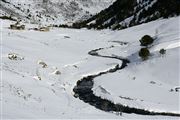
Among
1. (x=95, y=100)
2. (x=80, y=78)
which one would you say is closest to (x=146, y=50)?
→ (x=80, y=78)

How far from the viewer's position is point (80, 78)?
3656cm

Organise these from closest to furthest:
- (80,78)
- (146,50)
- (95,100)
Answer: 1. (95,100)
2. (80,78)
3. (146,50)

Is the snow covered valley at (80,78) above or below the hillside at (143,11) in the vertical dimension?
below

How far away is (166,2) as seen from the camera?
88.1 metres

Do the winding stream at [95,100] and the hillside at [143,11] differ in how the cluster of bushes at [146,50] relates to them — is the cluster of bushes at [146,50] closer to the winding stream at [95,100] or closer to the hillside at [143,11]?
the winding stream at [95,100]

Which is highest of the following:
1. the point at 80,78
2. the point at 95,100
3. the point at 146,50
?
the point at 146,50

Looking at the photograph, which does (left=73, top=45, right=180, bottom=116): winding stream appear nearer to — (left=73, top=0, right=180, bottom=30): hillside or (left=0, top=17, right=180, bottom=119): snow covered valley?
(left=0, top=17, right=180, bottom=119): snow covered valley

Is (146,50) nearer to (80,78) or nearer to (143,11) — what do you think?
(80,78)

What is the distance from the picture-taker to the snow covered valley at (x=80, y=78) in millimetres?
22062

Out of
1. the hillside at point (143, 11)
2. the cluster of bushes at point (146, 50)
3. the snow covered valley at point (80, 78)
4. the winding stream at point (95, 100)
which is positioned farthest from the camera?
the hillside at point (143, 11)

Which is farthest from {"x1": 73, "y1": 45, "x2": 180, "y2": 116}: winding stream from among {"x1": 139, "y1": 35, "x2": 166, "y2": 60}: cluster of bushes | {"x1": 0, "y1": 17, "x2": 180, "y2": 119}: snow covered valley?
{"x1": 139, "y1": 35, "x2": 166, "y2": 60}: cluster of bushes

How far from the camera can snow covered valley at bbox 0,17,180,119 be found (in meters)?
22.1

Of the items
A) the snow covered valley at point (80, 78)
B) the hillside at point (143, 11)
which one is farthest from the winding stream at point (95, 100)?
the hillside at point (143, 11)

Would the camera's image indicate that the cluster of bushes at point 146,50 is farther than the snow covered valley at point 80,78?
Yes
